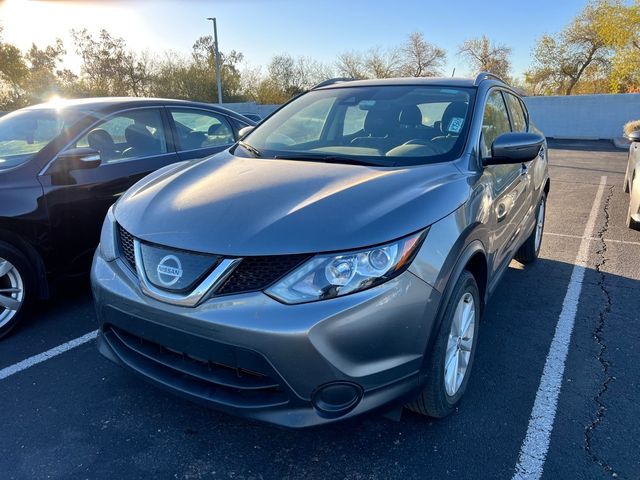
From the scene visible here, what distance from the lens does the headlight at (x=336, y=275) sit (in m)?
1.78

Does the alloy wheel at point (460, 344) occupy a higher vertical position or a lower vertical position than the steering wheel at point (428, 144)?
lower

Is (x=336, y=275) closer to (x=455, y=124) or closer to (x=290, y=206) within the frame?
(x=290, y=206)

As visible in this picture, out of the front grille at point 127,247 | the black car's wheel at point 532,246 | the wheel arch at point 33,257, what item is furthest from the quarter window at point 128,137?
the black car's wheel at point 532,246

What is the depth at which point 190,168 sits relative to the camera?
9.56 ft

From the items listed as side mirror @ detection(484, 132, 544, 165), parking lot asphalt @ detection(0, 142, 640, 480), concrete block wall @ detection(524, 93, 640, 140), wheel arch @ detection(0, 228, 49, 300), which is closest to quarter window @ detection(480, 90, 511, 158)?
side mirror @ detection(484, 132, 544, 165)

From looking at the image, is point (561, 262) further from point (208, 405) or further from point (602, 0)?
point (602, 0)

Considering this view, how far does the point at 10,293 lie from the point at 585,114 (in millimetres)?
26266

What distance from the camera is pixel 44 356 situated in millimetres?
3070

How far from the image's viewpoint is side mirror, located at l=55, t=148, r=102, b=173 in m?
3.46

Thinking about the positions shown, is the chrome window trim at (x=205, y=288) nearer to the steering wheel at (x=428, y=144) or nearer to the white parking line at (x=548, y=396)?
the steering wheel at (x=428, y=144)

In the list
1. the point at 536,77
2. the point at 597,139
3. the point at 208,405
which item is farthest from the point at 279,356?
the point at 536,77

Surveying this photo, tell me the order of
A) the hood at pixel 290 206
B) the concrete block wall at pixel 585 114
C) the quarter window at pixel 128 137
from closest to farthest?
the hood at pixel 290 206, the quarter window at pixel 128 137, the concrete block wall at pixel 585 114

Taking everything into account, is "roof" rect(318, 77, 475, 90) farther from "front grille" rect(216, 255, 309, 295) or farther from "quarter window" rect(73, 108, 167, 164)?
"front grille" rect(216, 255, 309, 295)

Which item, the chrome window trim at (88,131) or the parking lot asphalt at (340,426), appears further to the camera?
the chrome window trim at (88,131)
